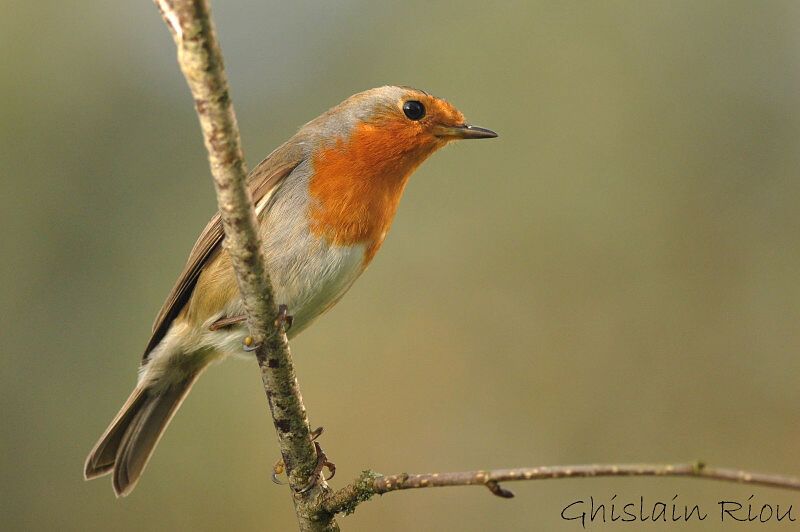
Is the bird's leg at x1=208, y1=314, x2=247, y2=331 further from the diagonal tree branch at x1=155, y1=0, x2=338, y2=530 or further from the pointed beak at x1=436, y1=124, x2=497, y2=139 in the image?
the pointed beak at x1=436, y1=124, x2=497, y2=139

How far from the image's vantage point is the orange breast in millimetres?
3500

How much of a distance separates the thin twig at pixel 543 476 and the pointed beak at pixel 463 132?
2196mm

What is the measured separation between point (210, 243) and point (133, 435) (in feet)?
3.64

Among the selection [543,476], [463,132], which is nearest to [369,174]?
[463,132]

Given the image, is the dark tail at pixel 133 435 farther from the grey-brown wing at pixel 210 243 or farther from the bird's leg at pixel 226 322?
the bird's leg at pixel 226 322

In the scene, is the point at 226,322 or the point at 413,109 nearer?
the point at 226,322

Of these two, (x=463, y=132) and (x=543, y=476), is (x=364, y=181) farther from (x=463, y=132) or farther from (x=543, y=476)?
(x=543, y=476)

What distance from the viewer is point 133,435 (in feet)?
13.1

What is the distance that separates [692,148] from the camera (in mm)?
6117

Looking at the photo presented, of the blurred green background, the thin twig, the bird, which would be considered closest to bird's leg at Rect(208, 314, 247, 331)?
the bird

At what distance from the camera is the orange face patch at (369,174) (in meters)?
3.50

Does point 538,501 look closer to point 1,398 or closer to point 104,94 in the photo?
point 1,398

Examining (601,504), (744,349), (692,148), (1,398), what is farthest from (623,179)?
(1,398)

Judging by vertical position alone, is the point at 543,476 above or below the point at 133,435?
below
